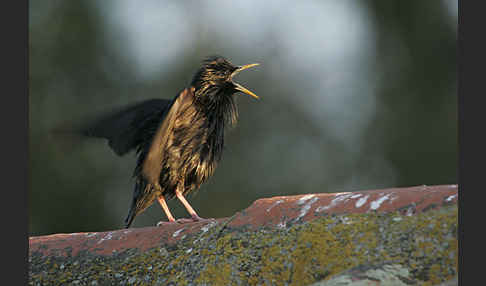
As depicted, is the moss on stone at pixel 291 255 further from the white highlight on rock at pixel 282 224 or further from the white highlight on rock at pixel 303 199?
the white highlight on rock at pixel 303 199

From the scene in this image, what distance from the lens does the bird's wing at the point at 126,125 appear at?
4.82 meters

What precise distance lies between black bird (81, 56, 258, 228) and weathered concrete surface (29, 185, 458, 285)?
1217 millimetres

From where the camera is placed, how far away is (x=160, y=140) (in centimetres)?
461

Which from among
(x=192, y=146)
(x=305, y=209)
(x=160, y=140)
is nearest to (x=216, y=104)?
(x=192, y=146)

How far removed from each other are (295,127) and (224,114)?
937cm

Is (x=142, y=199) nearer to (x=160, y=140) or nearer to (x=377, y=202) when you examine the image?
(x=160, y=140)

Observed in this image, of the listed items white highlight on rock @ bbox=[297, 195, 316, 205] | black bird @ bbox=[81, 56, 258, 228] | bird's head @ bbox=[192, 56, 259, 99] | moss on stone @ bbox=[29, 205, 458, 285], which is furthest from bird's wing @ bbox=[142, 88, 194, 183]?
white highlight on rock @ bbox=[297, 195, 316, 205]

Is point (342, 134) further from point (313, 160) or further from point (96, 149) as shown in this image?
point (96, 149)

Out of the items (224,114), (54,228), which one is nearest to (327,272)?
(224,114)

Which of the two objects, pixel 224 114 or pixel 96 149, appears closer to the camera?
pixel 224 114

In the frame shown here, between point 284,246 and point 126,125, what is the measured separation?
103 inches

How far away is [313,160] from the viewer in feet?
44.6

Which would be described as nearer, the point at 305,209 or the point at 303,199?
the point at 305,209

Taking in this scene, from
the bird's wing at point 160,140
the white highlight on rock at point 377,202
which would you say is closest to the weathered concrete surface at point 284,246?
the white highlight on rock at point 377,202
